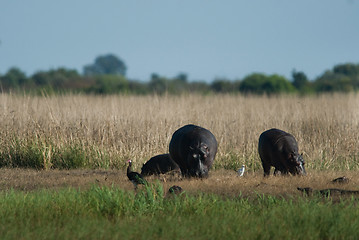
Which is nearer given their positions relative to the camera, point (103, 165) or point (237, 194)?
point (237, 194)

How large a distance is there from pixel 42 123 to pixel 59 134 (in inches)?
34.8

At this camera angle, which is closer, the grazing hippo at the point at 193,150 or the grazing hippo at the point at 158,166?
the grazing hippo at the point at 193,150

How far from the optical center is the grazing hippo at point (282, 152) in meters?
8.26

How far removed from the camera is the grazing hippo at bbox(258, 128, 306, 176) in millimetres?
8258

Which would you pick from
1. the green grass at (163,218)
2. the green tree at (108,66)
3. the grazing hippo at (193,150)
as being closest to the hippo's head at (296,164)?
the grazing hippo at (193,150)

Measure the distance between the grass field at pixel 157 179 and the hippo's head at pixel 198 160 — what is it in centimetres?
25

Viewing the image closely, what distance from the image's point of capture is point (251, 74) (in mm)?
37500

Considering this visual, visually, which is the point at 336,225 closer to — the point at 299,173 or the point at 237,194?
the point at 237,194

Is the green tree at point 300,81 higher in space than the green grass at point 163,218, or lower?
higher

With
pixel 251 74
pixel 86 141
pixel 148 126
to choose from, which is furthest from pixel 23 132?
pixel 251 74

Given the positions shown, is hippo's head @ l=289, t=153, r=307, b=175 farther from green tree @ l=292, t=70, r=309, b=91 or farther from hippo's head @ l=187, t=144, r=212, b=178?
green tree @ l=292, t=70, r=309, b=91

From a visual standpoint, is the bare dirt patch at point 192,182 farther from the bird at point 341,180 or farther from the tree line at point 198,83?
the tree line at point 198,83

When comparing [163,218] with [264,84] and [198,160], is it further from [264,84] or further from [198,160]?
[264,84]

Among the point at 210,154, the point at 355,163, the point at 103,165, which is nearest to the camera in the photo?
the point at 210,154
